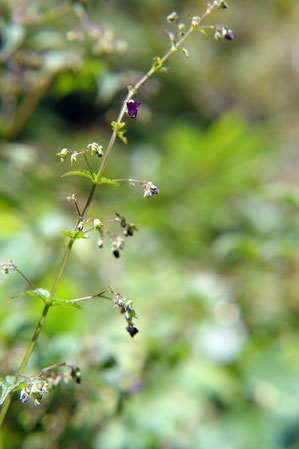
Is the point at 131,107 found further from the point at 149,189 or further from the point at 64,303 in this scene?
the point at 64,303

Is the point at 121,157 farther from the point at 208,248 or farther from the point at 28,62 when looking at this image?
the point at 28,62

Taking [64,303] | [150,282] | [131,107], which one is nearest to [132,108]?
[131,107]

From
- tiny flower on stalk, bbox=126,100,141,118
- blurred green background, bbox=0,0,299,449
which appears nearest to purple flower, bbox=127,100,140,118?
tiny flower on stalk, bbox=126,100,141,118

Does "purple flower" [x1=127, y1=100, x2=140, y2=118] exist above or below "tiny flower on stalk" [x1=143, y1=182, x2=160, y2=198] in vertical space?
above

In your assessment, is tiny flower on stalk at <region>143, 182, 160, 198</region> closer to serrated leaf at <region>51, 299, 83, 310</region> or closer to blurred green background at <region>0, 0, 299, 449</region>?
serrated leaf at <region>51, 299, 83, 310</region>

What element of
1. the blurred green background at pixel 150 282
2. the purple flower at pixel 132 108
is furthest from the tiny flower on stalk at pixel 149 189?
the blurred green background at pixel 150 282

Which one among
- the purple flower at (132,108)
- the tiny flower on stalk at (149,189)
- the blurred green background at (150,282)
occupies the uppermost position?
the blurred green background at (150,282)

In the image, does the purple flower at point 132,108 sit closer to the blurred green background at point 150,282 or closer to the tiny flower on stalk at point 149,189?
the tiny flower on stalk at point 149,189

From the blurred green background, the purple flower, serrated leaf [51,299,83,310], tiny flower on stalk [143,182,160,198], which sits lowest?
serrated leaf [51,299,83,310]
